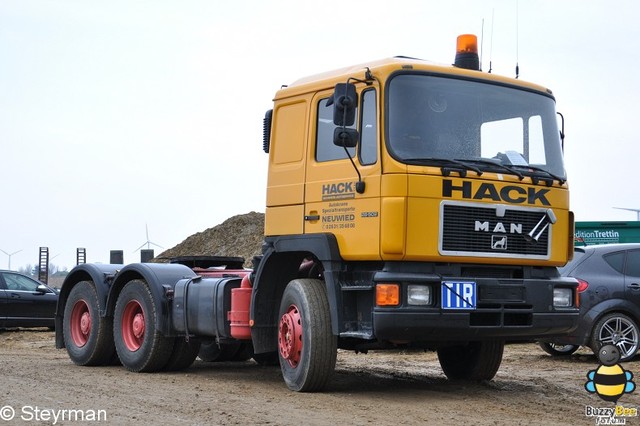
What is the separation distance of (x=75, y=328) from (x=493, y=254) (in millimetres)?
6480

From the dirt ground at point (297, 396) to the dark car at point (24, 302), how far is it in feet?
21.2

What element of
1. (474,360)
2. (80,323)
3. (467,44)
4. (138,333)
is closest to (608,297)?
(474,360)

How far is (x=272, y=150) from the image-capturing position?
11.3 meters

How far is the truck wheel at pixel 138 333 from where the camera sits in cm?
1248

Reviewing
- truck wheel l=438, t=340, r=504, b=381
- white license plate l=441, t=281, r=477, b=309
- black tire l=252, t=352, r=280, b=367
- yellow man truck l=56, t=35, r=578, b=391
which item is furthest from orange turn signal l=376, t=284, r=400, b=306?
black tire l=252, t=352, r=280, b=367

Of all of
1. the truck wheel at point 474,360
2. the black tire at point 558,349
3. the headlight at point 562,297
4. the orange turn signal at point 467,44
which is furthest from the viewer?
the black tire at point 558,349

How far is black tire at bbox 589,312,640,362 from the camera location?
45.2 feet

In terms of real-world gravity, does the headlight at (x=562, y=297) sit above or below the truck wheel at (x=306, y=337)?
above

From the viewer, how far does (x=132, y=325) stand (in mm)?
13047

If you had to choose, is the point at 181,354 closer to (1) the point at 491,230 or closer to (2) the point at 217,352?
(2) the point at 217,352

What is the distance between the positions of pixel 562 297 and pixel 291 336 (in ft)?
8.66

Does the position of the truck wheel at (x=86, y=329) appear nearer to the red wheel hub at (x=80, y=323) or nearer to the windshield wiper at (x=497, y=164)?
the red wheel hub at (x=80, y=323)

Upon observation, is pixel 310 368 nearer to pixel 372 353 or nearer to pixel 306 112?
pixel 306 112

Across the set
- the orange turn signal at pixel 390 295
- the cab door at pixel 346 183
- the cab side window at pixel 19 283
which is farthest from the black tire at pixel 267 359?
the cab side window at pixel 19 283
